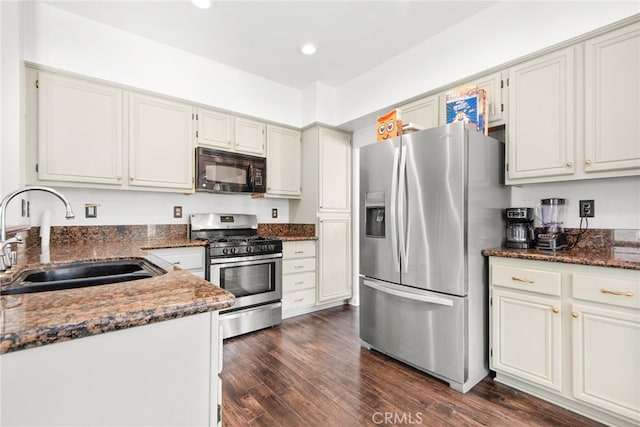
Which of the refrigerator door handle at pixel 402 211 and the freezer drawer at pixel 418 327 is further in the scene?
the refrigerator door handle at pixel 402 211

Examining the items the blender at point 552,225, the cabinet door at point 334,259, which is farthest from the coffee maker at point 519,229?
the cabinet door at point 334,259

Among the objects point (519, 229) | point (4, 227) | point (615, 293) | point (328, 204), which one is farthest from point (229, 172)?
point (615, 293)

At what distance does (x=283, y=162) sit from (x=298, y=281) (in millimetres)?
1451

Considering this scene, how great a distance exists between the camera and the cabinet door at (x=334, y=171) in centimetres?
368

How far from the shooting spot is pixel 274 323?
3.14 m

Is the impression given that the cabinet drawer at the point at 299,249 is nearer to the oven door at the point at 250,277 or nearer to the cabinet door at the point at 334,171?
the oven door at the point at 250,277

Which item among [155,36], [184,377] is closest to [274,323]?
[184,377]

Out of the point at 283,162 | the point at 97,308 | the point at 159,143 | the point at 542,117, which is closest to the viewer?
the point at 97,308

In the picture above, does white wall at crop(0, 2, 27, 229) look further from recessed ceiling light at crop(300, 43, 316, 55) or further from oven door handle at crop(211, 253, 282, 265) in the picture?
recessed ceiling light at crop(300, 43, 316, 55)

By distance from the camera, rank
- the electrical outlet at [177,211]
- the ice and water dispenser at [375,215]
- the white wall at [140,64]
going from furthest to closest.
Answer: the electrical outlet at [177,211] → the ice and water dispenser at [375,215] → the white wall at [140,64]

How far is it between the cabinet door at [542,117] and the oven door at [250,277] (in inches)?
90.8

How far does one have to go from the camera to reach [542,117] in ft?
6.83

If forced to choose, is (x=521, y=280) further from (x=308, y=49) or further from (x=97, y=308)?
(x=308, y=49)

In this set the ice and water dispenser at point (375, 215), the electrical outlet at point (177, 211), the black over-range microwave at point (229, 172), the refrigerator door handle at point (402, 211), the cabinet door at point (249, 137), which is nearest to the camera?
the refrigerator door handle at point (402, 211)
